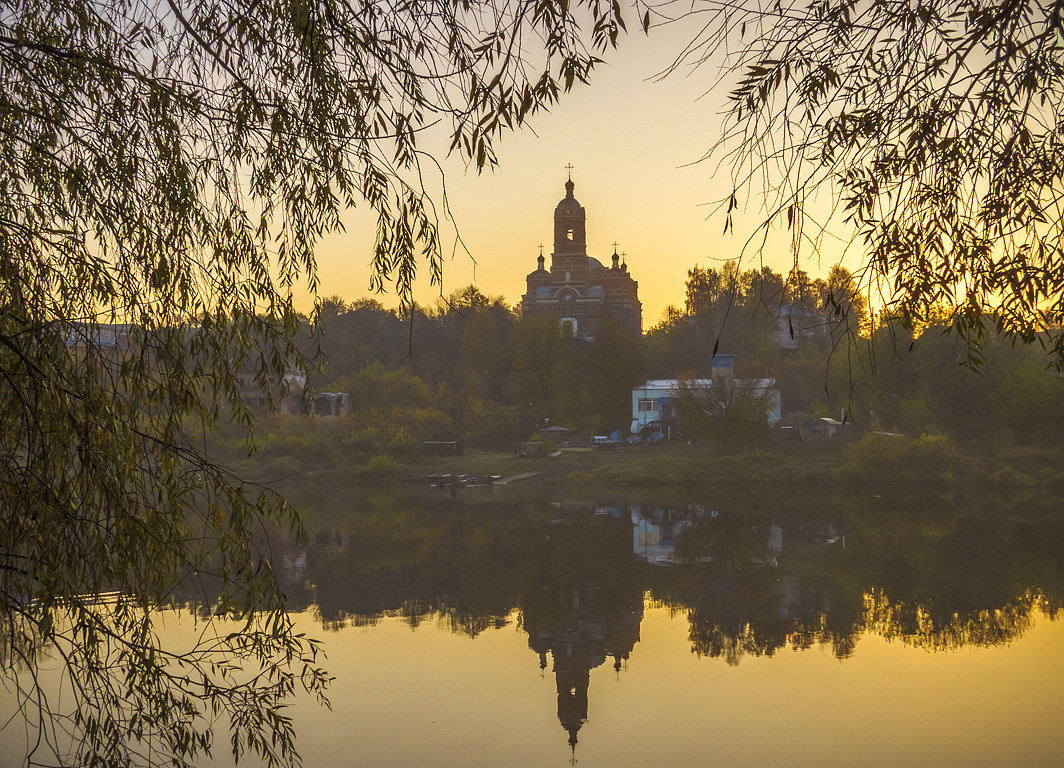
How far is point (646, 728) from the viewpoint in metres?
10.3

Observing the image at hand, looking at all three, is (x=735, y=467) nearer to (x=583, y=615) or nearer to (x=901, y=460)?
(x=901, y=460)

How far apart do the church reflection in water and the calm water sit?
0.24 ft

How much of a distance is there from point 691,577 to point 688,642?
4582 mm

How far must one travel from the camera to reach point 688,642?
533 inches

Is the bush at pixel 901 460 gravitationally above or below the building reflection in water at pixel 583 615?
above

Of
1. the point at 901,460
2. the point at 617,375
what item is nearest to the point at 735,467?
the point at 901,460

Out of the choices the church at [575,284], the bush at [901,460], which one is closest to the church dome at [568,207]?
the church at [575,284]

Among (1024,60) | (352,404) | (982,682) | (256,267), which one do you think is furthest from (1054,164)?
(352,404)

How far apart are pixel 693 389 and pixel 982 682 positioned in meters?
25.8

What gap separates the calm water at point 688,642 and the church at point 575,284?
129 ft

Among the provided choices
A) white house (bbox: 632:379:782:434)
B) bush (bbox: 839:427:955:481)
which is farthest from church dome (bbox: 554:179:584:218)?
bush (bbox: 839:427:955:481)

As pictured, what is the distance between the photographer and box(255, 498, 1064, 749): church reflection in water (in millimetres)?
13859

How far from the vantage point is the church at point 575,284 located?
6284 cm

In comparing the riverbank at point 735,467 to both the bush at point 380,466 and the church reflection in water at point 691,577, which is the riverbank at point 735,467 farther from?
the church reflection in water at point 691,577
